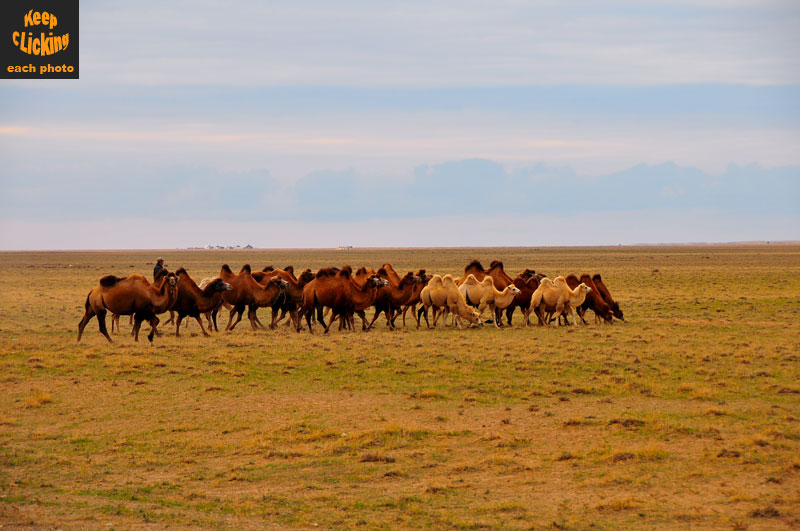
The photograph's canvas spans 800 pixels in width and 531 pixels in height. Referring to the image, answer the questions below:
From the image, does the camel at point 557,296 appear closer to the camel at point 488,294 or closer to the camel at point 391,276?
the camel at point 488,294

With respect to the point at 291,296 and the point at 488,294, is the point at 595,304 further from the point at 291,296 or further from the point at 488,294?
the point at 291,296

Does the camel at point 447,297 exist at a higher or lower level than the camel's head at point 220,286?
lower

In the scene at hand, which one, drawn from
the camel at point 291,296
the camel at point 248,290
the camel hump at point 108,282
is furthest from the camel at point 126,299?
the camel at point 291,296

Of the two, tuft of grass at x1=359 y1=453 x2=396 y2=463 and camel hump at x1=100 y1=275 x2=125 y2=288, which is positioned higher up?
camel hump at x1=100 y1=275 x2=125 y2=288

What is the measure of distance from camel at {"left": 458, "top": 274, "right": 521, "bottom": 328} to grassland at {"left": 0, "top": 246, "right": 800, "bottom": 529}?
2568mm

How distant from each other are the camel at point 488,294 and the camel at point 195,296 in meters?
6.69

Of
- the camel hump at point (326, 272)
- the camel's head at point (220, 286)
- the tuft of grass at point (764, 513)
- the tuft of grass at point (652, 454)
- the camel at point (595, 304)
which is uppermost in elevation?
the camel hump at point (326, 272)

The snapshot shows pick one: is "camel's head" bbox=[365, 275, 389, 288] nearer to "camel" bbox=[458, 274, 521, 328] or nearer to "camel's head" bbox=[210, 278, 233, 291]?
"camel" bbox=[458, 274, 521, 328]

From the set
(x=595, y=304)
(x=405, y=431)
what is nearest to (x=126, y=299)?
(x=405, y=431)

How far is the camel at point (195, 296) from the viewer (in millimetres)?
22828

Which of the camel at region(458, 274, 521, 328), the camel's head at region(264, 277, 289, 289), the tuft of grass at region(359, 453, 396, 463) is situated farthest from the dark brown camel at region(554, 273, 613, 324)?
the tuft of grass at region(359, 453, 396, 463)

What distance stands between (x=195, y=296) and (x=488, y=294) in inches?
313

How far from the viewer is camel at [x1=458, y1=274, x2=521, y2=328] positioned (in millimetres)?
25359

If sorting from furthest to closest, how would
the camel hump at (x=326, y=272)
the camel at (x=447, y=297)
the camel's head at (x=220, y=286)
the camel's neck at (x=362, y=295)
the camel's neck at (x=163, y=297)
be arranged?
the camel at (x=447, y=297), the camel's neck at (x=362, y=295), the camel hump at (x=326, y=272), the camel's head at (x=220, y=286), the camel's neck at (x=163, y=297)
